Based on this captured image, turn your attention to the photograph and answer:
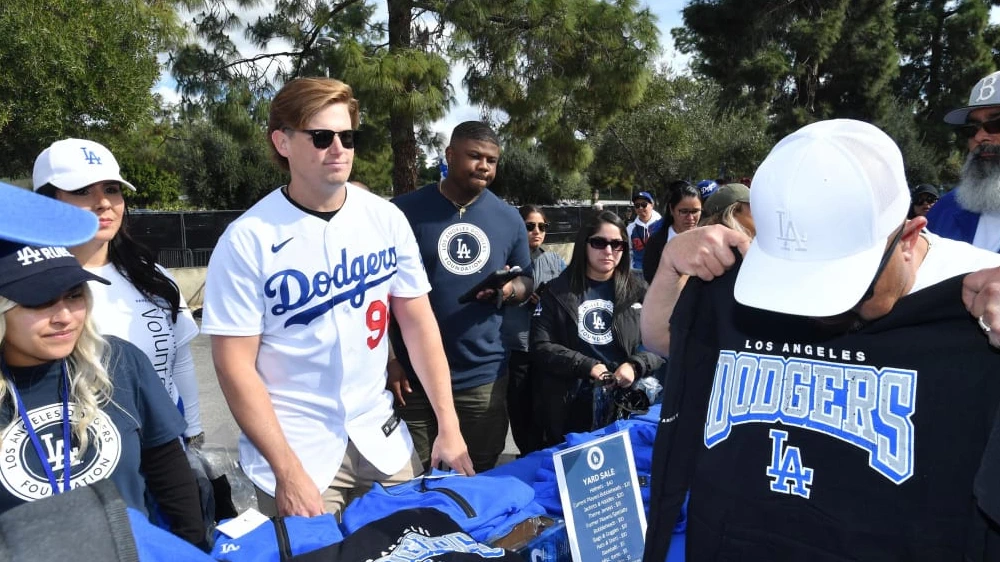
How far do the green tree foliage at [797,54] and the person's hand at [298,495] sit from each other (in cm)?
2217

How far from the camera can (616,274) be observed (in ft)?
12.3

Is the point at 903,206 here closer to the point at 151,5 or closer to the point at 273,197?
the point at 273,197

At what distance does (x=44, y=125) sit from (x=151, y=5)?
2.22 meters

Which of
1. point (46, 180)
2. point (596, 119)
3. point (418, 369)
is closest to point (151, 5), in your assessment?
point (596, 119)

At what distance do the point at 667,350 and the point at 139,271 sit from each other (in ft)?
5.81

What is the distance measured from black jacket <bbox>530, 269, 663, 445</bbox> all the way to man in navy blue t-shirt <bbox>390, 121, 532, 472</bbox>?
0.39 metres

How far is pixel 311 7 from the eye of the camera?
1027 centimetres

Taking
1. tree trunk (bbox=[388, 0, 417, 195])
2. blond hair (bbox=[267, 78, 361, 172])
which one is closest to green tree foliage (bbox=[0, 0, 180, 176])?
tree trunk (bbox=[388, 0, 417, 195])

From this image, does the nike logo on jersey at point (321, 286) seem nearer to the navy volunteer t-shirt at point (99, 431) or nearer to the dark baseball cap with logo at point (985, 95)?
the navy volunteer t-shirt at point (99, 431)

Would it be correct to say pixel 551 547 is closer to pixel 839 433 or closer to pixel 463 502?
pixel 463 502

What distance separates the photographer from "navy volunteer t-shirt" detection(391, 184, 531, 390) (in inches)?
126

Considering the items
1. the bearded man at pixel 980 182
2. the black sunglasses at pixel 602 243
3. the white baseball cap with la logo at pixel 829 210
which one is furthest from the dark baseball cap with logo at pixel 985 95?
the white baseball cap with la logo at pixel 829 210

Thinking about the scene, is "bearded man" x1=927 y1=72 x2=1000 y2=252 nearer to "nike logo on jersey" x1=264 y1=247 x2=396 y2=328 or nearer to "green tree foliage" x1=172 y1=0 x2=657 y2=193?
"nike logo on jersey" x1=264 y1=247 x2=396 y2=328

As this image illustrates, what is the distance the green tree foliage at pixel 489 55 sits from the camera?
9.53 metres
